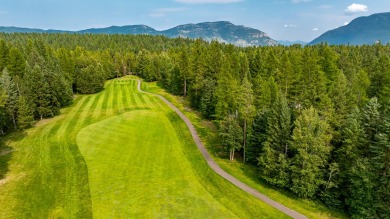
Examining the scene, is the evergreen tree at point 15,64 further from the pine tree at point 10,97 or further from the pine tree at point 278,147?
the pine tree at point 278,147

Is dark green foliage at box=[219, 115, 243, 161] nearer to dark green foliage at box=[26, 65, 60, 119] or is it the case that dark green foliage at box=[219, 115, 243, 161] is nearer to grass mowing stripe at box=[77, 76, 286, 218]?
grass mowing stripe at box=[77, 76, 286, 218]

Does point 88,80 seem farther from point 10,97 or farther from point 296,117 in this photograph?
point 296,117

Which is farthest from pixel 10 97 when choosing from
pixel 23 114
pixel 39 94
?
pixel 39 94

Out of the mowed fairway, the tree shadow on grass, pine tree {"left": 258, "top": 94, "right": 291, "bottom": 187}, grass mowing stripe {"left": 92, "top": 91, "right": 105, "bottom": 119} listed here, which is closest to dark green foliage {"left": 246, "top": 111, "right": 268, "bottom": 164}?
pine tree {"left": 258, "top": 94, "right": 291, "bottom": 187}

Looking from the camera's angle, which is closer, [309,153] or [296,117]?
[309,153]

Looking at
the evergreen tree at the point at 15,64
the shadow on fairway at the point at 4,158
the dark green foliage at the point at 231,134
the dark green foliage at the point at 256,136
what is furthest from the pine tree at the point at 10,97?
the dark green foliage at the point at 256,136

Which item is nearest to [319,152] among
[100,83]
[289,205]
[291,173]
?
[291,173]

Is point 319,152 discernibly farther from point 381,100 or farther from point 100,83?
point 100,83

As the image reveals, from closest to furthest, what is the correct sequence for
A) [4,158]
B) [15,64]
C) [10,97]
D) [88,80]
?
[4,158]
[10,97]
[15,64]
[88,80]
